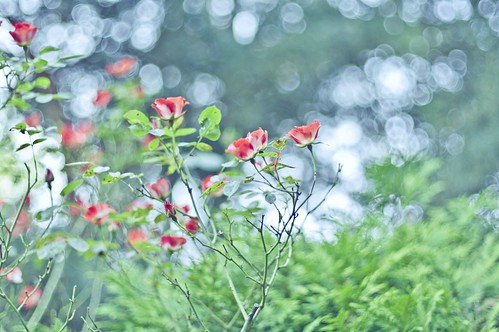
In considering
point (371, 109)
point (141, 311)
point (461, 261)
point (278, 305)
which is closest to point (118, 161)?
point (141, 311)

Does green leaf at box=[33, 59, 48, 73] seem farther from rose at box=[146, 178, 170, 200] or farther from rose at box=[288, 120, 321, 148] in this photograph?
rose at box=[288, 120, 321, 148]

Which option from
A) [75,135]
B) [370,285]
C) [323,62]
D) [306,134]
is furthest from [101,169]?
[323,62]

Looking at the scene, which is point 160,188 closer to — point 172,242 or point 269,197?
point 172,242

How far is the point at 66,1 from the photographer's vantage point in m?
6.22

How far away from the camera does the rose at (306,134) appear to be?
4.05 feet

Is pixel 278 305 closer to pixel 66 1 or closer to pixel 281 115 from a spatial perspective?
pixel 281 115

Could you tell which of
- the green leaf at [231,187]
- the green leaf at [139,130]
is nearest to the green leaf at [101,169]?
the green leaf at [139,130]

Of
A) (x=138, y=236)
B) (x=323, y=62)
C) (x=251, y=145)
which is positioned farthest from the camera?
(x=323, y=62)

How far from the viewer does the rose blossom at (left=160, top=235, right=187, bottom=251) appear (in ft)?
5.16

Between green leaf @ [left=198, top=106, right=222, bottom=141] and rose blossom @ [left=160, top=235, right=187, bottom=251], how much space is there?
343 mm

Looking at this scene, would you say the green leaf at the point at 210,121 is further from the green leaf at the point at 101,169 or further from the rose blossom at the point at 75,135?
the rose blossom at the point at 75,135

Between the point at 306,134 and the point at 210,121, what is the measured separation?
21 centimetres

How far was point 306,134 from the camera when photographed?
1246mm

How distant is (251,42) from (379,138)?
1.58 meters
